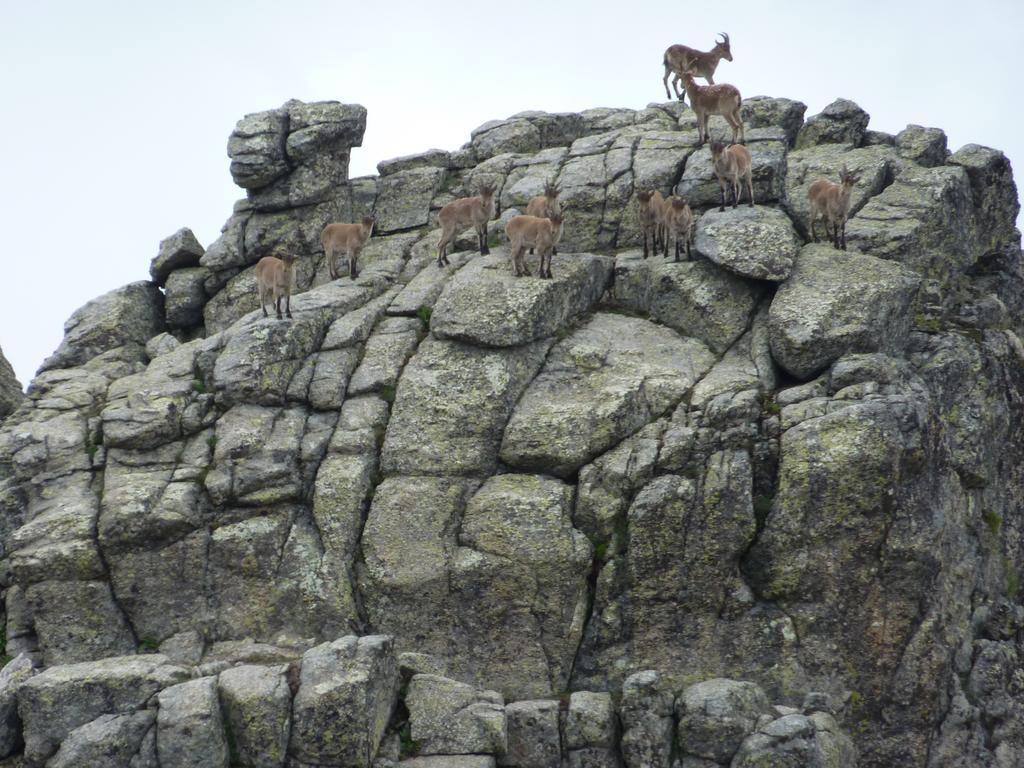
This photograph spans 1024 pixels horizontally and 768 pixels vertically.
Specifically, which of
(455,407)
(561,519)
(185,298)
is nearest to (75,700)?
(455,407)

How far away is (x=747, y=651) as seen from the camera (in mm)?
25500

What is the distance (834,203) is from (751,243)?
8.92 ft

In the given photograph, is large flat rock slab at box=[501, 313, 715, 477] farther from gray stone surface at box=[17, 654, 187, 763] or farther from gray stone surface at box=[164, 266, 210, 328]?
gray stone surface at box=[164, 266, 210, 328]

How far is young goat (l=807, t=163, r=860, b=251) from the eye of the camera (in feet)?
101

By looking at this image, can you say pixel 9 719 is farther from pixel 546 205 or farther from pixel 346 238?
pixel 546 205

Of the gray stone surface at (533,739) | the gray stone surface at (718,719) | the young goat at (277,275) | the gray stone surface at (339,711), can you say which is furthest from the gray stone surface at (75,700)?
the young goat at (277,275)

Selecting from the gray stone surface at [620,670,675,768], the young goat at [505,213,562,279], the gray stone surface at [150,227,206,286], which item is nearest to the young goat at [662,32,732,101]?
the young goat at [505,213,562,279]

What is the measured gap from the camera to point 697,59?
1516 inches

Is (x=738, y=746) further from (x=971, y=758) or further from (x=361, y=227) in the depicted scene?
(x=361, y=227)

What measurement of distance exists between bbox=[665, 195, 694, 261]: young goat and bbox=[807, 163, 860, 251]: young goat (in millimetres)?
3352

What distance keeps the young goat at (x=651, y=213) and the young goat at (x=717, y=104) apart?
4.10 meters

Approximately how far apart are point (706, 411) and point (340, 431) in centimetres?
885

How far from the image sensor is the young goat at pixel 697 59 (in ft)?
126

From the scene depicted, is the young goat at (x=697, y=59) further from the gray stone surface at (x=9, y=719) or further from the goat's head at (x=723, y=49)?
the gray stone surface at (x=9, y=719)
